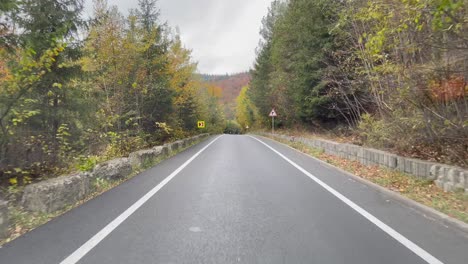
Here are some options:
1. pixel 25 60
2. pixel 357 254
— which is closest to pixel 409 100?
pixel 357 254

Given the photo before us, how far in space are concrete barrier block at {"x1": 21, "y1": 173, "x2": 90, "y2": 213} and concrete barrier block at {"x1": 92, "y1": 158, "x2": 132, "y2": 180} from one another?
1003mm

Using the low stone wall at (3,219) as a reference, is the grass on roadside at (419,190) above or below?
below

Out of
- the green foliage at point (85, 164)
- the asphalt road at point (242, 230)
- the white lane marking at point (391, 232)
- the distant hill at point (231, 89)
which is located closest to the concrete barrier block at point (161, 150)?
the green foliage at point (85, 164)

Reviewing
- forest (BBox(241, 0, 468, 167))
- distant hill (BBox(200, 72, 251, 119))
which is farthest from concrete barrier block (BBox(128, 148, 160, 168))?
distant hill (BBox(200, 72, 251, 119))

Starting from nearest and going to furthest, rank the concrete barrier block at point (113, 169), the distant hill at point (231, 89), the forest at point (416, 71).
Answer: the forest at point (416, 71) < the concrete barrier block at point (113, 169) < the distant hill at point (231, 89)

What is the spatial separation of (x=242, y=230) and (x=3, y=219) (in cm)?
355

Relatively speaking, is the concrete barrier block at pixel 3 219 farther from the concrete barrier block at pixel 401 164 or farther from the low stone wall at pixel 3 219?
the concrete barrier block at pixel 401 164

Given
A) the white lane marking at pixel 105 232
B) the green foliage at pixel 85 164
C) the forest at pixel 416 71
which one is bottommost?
the white lane marking at pixel 105 232

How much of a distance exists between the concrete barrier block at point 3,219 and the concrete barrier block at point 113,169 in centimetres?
277

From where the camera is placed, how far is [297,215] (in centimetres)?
560

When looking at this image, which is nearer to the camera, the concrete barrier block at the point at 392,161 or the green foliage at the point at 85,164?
the green foliage at the point at 85,164

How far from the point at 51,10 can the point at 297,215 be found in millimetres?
10268

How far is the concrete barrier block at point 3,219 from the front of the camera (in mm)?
4778

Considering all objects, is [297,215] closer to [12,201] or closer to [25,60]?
[12,201]
